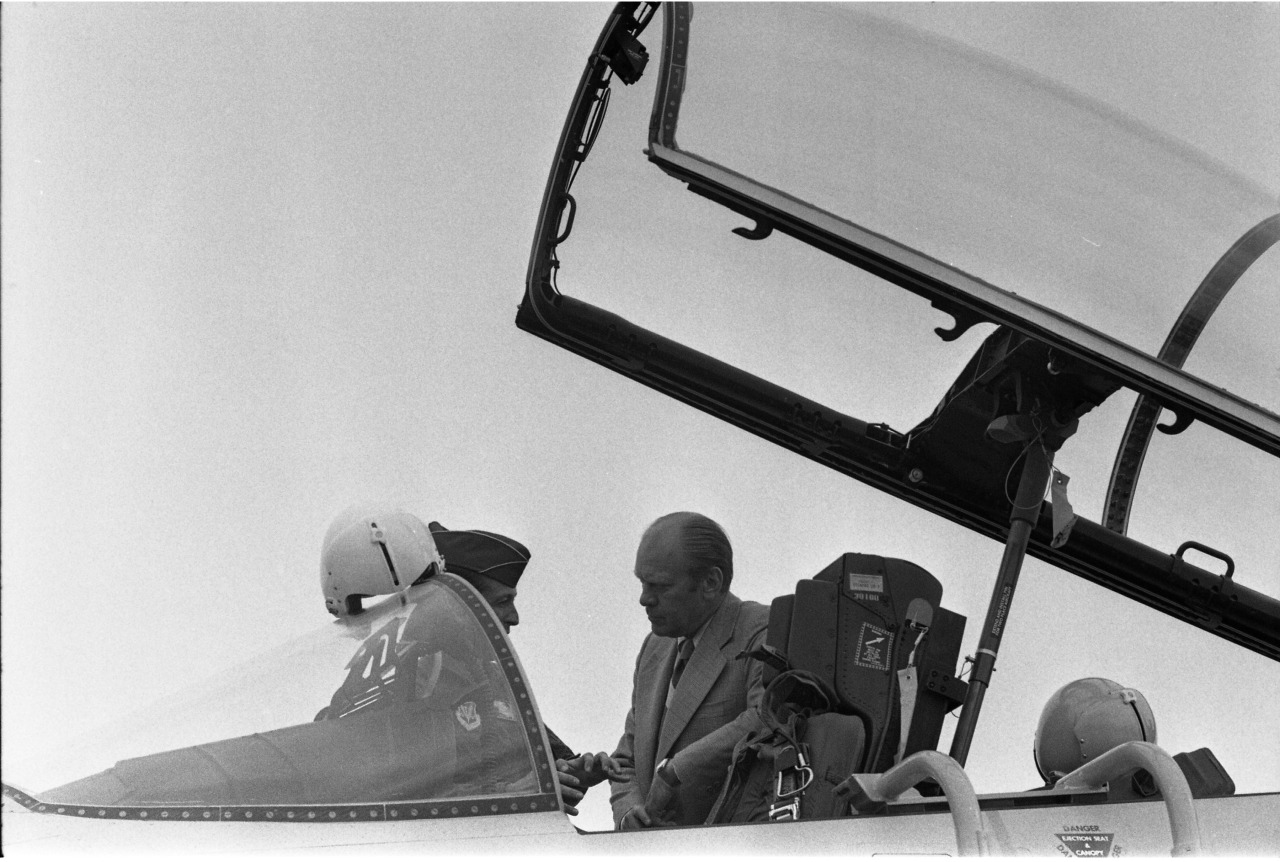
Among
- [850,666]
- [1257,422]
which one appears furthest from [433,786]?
[1257,422]

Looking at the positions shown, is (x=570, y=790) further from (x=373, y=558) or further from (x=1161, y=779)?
(x=1161, y=779)

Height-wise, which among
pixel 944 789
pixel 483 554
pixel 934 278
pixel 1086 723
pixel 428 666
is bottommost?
pixel 944 789

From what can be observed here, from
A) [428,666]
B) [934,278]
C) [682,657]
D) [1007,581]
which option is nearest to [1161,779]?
[1007,581]

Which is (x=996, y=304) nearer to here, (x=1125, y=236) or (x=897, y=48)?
(x=1125, y=236)

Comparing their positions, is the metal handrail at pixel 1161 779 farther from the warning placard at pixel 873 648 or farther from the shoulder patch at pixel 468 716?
the shoulder patch at pixel 468 716

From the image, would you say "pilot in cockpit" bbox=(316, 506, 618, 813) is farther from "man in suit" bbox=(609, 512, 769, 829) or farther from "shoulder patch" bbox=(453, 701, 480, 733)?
"man in suit" bbox=(609, 512, 769, 829)

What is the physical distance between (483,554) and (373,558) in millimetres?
454

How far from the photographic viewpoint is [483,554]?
393 centimetres

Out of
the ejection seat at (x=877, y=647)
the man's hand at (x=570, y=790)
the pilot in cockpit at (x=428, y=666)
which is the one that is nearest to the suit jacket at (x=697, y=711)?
the ejection seat at (x=877, y=647)

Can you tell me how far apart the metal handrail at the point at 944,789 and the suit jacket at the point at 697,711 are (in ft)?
1.62

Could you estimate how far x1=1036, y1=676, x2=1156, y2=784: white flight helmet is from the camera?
12.5 feet

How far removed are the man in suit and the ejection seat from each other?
0.23 m

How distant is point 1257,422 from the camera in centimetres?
367

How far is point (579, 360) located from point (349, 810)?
1.79 meters
